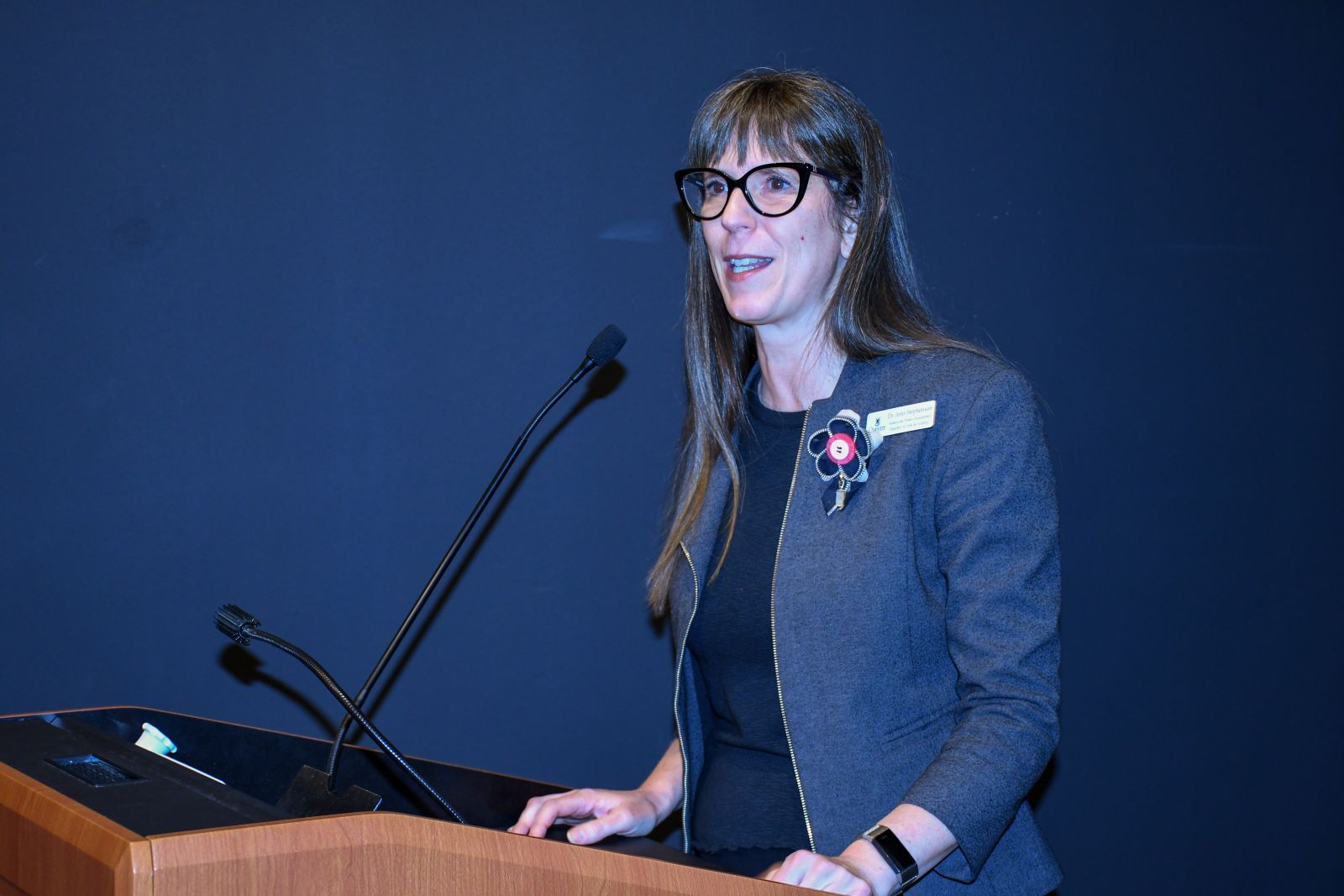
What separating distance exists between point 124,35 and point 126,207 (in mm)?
280

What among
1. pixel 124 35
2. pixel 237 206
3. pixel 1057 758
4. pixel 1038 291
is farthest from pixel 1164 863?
pixel 124 35

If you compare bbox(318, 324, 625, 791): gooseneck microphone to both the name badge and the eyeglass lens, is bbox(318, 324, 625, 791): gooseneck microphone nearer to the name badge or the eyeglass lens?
the eyeglass lens

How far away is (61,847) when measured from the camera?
927 mm

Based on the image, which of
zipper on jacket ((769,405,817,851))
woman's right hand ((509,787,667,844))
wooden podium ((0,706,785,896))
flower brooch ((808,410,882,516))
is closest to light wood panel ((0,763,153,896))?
wooden podium ((0,706,785,896))

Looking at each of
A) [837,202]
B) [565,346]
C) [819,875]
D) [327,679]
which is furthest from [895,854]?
[565,346]

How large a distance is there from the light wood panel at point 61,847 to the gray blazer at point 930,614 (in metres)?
0.82

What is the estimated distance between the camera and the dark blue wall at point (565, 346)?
199 cm

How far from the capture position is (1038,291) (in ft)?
8.57

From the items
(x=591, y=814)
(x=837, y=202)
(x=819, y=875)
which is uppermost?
(x=837, y=202)

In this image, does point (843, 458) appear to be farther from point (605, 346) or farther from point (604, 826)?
point (604, 826)

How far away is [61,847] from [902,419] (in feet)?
3.34

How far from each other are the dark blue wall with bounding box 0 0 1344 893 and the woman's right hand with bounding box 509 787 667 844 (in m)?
0.73

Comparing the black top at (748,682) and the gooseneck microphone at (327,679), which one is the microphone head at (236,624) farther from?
the black top at (748,682)

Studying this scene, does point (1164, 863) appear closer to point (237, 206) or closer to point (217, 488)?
point (217, 488)
